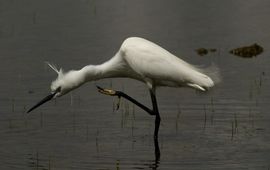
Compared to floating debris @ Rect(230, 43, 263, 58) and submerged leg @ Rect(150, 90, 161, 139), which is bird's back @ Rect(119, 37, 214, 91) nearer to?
submerged leg @ Rect(150, 90, 161, 139)

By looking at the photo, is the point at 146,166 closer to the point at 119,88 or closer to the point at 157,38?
the point at 119,88

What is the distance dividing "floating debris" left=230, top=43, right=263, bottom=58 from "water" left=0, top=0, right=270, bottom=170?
0.17 meters

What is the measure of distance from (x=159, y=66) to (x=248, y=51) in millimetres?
5728

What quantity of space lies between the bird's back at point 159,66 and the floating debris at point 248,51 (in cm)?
528

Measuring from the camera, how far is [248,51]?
1803 cm

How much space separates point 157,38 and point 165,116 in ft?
19.1

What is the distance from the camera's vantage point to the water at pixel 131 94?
1201 cm

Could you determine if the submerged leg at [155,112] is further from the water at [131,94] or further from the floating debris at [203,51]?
the floating debris at [203,51]

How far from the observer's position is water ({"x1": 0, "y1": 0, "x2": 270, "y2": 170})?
12.0 metres

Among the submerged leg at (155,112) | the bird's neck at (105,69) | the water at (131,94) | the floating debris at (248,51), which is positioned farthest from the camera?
the floating debris at (248,51)

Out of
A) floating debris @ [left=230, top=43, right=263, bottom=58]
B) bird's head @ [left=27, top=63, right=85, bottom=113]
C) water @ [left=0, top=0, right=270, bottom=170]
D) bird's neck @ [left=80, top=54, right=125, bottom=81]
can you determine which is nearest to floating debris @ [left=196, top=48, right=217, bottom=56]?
water @ [left=0, top=0, right=270, bottom=170]

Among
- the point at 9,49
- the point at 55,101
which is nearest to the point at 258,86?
the point at 55,101

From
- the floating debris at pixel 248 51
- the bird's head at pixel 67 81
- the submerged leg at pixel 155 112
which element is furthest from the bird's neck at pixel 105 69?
the floating debris at pixel 248 51

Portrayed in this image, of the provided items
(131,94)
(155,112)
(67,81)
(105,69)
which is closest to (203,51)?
(131,94)
